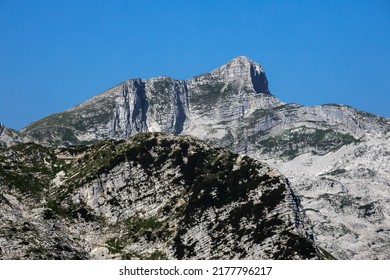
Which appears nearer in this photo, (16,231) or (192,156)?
(16,231)

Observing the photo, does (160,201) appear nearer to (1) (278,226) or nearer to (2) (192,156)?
(2) (192,156)

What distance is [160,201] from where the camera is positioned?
618 feet

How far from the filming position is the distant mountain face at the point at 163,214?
151 m

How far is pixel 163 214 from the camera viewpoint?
595 feet

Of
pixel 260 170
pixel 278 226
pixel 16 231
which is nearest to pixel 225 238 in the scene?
pixel 278 226

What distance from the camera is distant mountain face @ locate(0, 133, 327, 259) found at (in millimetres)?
150750

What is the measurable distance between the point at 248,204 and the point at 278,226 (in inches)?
606

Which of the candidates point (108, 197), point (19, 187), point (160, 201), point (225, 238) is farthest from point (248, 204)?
point (19, 187)
